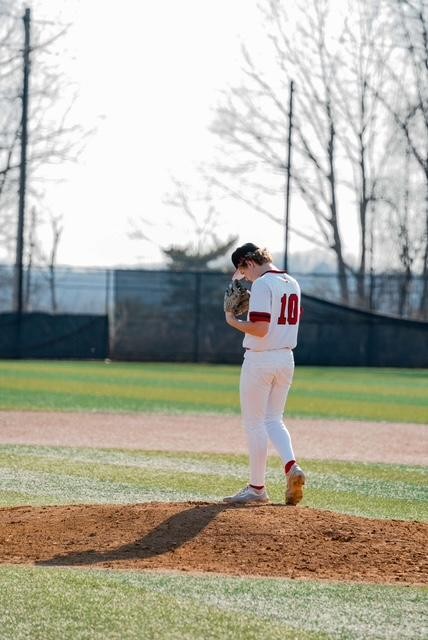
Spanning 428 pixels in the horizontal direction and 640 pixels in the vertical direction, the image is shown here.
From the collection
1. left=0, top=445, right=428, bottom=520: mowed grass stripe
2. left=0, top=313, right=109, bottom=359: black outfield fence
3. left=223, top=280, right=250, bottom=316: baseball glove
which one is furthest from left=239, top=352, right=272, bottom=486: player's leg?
left=0, top=313, right=109, bottom=359: black outfield fence

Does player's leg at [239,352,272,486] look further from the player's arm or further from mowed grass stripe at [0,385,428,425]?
mowed grass stripe at [0,385,428,425]

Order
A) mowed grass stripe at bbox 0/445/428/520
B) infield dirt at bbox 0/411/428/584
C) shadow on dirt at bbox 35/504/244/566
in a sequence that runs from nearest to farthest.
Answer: infield dirt at bbox 0/411/428/584
shadow on dirt at bbox 35/504/244/566
mowed grass stripe at bbox 0/445/428/520

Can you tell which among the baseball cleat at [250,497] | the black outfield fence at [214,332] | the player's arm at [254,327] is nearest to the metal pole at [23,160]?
the black outfield fence at [214,332]

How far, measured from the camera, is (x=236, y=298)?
351 inches

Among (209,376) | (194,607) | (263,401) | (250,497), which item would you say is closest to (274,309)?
(263,401)

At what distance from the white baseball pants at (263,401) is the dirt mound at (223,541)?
47 cm

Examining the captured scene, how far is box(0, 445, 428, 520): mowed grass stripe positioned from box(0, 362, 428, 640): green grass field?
0.5 inches

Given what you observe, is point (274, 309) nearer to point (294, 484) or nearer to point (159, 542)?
point (294, 484)

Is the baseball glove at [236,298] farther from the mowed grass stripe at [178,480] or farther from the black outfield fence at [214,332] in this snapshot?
the black outfield fence at [214,332]

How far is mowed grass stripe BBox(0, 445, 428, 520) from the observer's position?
32.6 ft

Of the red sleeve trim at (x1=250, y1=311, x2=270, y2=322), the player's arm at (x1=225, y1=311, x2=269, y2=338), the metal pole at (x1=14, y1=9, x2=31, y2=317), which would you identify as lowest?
the player's arm at (x1=225, y1=311, x2=269, y2=338)

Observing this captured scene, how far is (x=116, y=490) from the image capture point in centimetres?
1035

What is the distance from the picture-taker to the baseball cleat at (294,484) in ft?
28.0

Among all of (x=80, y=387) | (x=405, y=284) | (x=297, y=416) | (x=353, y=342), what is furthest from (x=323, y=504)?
(x=405, y=284)
